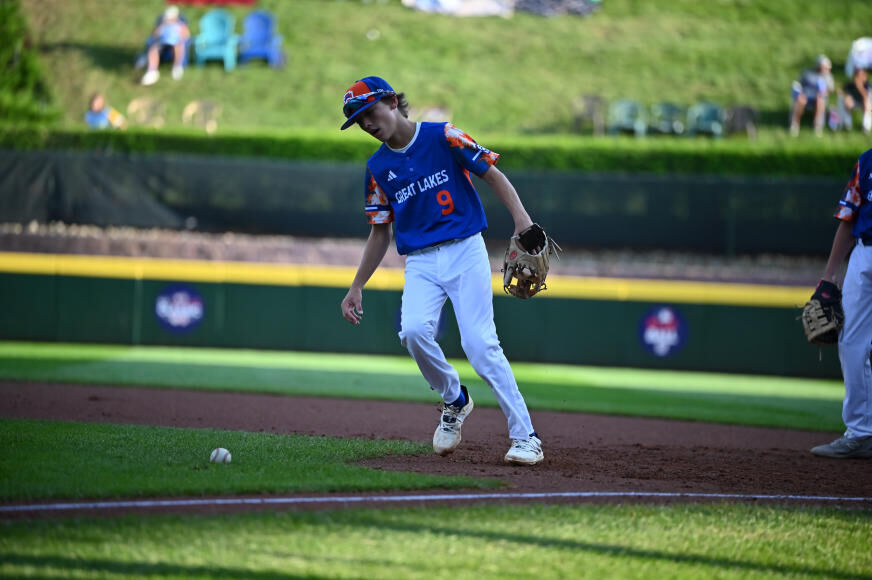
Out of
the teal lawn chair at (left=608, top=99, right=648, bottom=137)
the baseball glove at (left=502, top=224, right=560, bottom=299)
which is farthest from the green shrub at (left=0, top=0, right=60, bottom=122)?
the baseball glove at (left=502, top=224, right=560, bottom=299)

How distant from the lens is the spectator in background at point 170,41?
91.8ft

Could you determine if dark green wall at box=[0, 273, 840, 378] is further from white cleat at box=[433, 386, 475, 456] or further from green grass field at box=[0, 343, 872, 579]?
white cleat at box=[433, 386, 475, 456]

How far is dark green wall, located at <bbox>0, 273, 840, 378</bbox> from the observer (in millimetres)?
13422

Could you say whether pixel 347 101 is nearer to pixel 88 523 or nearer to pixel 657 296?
pixel 88 523

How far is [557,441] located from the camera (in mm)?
6570

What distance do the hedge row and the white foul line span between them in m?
15.0

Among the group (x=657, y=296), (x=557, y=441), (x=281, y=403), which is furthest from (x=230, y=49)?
(x=557, y=441)

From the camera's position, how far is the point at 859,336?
605 centimetres

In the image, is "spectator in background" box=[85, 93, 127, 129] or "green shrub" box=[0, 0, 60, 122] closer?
"spectator in background" box=[85, 93, 127, 129]

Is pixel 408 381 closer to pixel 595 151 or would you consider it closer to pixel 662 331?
pixel 662 331

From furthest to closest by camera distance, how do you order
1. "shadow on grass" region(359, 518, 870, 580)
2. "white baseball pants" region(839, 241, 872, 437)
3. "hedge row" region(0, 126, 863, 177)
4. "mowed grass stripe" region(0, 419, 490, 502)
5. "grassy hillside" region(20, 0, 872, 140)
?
"grassy hillside" region(20, 0, 872, 140) → "hedge row" region(0, 126, 863, 177) → "white baseball pants" region(839, 241, 872, 437) → "mowed grass stripe" region(0, 419, 490, 502) → "shadow on grass" region(359, 518, 870, 580)

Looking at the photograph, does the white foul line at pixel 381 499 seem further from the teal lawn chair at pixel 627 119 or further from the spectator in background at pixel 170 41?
the spectator in background at pixel 170 41

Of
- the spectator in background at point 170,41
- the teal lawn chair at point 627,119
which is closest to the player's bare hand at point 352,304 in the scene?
the teal lawn chair at point 627,119

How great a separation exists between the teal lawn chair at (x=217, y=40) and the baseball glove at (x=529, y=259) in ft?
81.6
